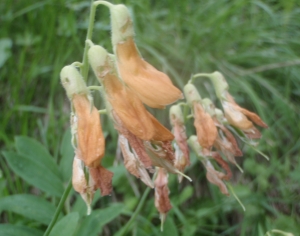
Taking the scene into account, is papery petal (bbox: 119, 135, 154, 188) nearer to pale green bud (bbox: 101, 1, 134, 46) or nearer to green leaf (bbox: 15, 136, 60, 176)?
pale green bud (bbox: 101, 1, 134, 46)

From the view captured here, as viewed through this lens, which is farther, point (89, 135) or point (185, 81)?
point (185, 81)

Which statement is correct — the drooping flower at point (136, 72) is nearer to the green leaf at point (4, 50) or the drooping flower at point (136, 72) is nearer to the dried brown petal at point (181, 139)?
the dried brown petal at point (181, 139)

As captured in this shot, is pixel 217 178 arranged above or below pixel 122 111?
below

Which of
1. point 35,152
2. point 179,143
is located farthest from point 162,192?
point 35,152

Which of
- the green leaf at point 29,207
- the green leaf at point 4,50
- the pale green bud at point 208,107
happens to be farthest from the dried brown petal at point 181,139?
the green leaf at point 4,50

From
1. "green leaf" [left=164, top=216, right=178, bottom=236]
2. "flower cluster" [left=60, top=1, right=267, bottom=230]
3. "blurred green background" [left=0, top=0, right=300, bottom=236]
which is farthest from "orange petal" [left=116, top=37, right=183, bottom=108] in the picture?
"blurred green background" [left=0, top=0, right=300, bottom=236]

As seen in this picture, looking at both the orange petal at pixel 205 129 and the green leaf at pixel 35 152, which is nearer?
the orange petal at pixel 205 129

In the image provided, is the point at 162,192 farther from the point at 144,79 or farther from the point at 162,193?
the point at 144,79
